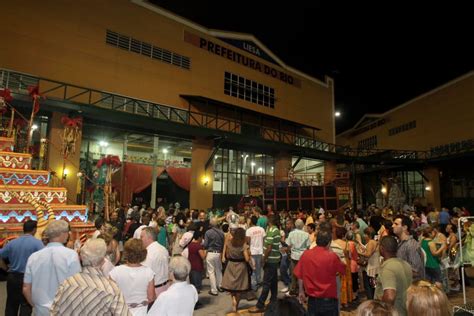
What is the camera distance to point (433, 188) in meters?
27.1

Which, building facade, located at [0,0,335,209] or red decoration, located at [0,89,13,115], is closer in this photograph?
red decoration, located at [0,89,13,115]

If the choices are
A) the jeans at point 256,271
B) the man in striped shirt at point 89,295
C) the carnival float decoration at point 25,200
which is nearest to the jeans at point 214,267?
the jeans at point 256,271

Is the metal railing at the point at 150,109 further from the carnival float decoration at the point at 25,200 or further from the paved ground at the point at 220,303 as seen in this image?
the paved ground at the point at 220,303

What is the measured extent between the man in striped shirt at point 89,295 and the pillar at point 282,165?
69.3 ft

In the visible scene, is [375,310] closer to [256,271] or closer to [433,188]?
[256,271]

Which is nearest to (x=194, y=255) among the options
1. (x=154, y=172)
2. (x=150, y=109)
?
(x=154, y=172)

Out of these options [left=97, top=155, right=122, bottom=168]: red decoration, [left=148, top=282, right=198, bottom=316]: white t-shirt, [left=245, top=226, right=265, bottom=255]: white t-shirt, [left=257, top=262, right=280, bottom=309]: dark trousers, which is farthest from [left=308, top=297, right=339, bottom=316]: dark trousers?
[left=97, top=155, right=122, bottom=168]: red decoration

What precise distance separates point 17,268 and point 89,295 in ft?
8.81

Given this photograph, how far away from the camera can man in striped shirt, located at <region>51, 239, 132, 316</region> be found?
7.83 feet

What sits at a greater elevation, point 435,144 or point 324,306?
point 435,144

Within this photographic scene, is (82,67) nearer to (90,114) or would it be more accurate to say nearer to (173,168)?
(90,114)

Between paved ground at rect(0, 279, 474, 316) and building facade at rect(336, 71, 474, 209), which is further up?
building facade at rect(336, 71, 474, 209)

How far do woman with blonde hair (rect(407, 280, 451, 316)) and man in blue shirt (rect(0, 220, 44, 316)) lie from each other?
14.9ft

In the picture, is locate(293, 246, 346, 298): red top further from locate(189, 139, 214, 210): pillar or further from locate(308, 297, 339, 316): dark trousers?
locate(189, 139, 214, 210): pillar
